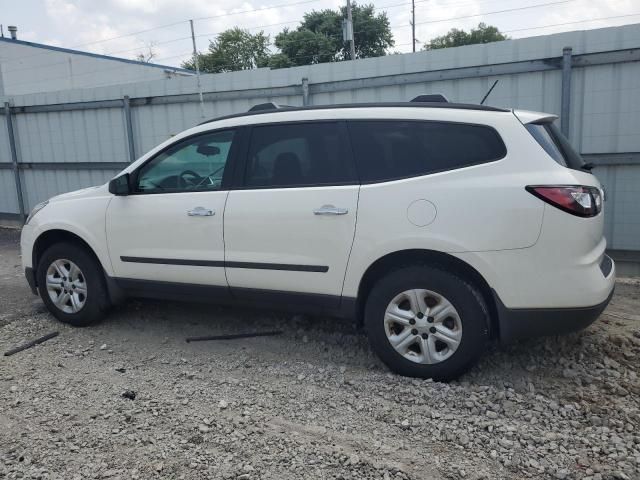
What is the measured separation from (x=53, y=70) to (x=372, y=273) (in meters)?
26.9

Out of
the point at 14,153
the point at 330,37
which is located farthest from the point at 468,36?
the point at 14,153

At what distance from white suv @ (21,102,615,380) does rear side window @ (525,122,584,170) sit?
2 centimetres

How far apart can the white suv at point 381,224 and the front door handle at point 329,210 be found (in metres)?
0.01

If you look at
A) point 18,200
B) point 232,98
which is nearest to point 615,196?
point 232,98

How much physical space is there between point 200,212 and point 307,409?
5.64 feet

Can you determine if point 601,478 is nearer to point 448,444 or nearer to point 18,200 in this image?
point 448,444

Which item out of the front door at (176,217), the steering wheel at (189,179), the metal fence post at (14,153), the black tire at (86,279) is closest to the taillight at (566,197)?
the front door at (176,217)

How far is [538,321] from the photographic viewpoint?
3.50 metres

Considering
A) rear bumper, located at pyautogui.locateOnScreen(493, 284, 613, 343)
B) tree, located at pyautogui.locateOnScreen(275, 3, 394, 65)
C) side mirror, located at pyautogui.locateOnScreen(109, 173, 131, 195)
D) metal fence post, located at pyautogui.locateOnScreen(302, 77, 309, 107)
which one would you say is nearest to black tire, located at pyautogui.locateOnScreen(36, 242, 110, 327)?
side mirror, located at pyautogui.locateOnScreen(109, 173, 131, 195)

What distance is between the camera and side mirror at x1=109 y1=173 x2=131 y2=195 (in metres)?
4.67

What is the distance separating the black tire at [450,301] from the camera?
357cm

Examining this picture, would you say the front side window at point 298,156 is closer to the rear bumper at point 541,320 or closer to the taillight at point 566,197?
the taillight at point 566,197

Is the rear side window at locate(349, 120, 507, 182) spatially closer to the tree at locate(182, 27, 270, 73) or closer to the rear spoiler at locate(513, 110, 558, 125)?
the rear spoiler at locate(513, 110, 558, 125)

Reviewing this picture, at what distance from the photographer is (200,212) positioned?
4.36 m
